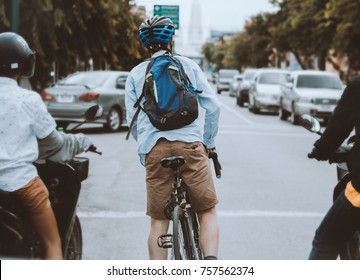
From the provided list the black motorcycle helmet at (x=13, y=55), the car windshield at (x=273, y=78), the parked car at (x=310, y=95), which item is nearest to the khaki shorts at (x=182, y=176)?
the black motorcycle helmet at (x=13, y=55)

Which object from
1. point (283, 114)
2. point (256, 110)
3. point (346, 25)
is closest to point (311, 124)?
point (283, 114)

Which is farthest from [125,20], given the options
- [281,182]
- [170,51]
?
[170,51]

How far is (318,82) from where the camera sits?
67.1 feet

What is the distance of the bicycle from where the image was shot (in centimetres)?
392

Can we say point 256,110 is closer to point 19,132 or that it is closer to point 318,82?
point 318,82

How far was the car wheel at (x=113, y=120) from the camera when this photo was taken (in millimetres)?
14402

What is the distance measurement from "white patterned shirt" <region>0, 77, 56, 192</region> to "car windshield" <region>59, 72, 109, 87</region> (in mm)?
9925

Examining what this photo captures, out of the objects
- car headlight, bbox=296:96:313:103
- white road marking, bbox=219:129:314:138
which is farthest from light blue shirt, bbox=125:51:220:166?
car headlight, bbox=296:96:313:103

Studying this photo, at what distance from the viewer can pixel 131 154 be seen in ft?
39.8

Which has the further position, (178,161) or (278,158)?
(278,158)

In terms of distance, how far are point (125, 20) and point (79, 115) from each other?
17.4 feet

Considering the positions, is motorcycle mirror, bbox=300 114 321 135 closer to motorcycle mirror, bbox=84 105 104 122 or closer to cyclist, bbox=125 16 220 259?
cyclist, bbox=125 16 220 259

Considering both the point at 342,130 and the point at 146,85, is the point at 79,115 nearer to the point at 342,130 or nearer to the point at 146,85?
the point at 146,85

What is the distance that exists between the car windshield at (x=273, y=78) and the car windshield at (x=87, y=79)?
1132 cm
